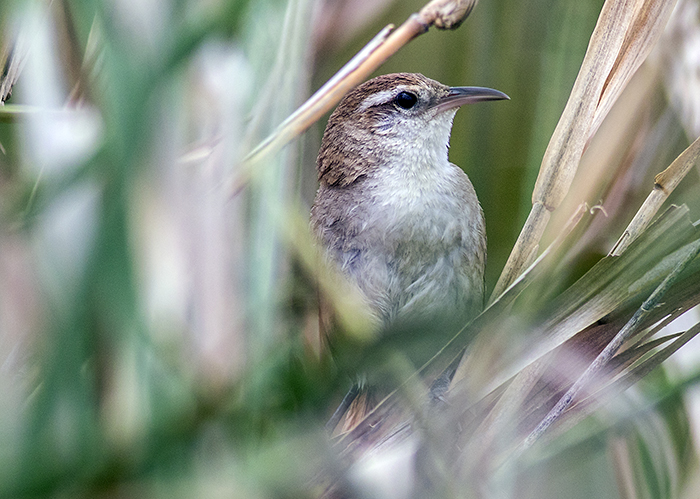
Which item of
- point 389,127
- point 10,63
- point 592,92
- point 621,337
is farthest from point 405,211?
point 10,63

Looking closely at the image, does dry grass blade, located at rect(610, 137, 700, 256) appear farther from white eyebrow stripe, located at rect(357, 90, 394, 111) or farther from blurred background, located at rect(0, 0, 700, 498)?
white eyebrow stripe, located at rect(357, 90, 394, 111)

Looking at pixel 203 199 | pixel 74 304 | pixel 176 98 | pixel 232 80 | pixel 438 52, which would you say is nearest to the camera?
pixel 74 304

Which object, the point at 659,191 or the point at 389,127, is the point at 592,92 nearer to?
the point at 659,191

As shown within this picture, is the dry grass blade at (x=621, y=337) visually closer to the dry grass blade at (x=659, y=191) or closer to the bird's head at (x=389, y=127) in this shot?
the dry grass blade at (x=659, y=191)

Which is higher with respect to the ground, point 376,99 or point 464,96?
point 376,99

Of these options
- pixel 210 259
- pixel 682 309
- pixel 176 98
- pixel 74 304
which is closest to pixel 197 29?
pixel 176 98

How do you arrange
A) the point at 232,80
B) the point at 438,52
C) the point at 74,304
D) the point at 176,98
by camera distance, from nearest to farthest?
the point at 74,304
the point at 176,98
the point at 232,80
the point at 438,52

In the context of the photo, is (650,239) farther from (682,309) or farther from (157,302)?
(157,302)
